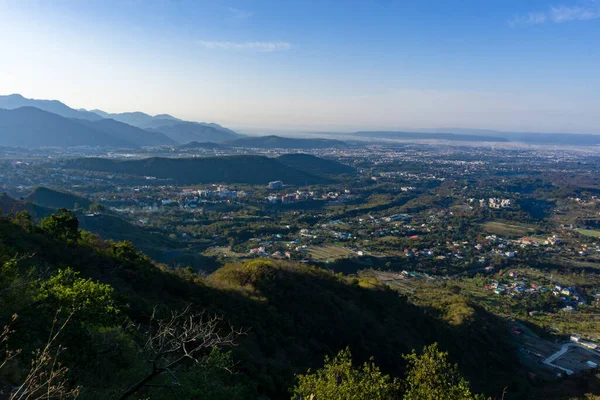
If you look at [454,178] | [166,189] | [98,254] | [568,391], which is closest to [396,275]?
[568,391]

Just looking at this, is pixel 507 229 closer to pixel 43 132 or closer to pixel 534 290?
pixel 534 290

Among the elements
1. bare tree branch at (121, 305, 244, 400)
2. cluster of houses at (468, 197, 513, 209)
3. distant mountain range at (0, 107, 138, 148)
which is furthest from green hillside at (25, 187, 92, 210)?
distant mountain range at (0, 107, 138, 148)

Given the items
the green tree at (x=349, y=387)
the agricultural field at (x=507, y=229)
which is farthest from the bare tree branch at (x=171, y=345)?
the agricultural field at (x=507, y=229)

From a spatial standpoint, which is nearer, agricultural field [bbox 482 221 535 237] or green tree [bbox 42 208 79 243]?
green tree [bbox 42 208 79 243]

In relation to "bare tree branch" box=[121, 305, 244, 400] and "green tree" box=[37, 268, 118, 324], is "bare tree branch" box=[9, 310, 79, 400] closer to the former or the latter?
"green tree" box=[37, 268, 118, 324]

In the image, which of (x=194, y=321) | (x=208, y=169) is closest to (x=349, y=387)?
(x=194, y=321)

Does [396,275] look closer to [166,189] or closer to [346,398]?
[346,398]
